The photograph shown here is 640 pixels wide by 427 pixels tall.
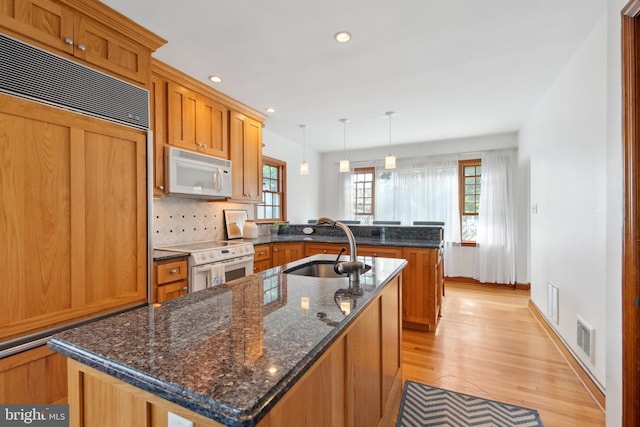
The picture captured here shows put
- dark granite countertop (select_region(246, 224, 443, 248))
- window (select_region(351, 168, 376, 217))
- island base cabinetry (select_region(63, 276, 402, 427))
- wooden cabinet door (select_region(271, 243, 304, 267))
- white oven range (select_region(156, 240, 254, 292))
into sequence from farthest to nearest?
window (select_region(351, 168, 376, 217)), wooden cabinet door (select_region(271, 243, 304, 267)), dark granite countertop (select_region(246, 224, 443, 248)), white oven range (select_region(156, 240, 254, 292)), island base cabinetry (select_region(63, 276, 402, 427))

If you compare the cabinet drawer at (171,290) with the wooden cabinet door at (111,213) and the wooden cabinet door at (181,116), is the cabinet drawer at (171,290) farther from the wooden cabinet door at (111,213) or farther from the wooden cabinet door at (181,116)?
the wooden cabinet door at (181,116)

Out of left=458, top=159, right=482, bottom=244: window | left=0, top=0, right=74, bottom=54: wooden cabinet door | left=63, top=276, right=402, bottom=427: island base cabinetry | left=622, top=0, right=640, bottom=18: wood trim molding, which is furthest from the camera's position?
left=458, top=159, right=482, bottom=244: window

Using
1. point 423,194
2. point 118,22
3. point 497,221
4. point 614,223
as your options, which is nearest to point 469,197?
point 497,221

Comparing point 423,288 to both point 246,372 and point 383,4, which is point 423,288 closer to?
point 383,4

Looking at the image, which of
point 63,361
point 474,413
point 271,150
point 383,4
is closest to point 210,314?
point 63,361

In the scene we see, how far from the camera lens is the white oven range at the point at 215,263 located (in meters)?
2.55

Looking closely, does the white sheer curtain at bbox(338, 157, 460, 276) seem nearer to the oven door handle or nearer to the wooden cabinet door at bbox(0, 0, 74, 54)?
the oven door handle

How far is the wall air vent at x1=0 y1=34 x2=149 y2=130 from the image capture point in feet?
4.71

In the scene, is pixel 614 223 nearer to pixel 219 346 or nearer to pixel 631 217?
pixel 631 217

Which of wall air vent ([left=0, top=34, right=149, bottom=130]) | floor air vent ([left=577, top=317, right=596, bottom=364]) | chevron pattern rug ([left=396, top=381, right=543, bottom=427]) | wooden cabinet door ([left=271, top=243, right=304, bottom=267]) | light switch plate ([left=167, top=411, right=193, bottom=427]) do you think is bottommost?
chevron pattern rug ([left=396, top=381, right=543, bottom=427])

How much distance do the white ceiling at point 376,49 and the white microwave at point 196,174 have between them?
2.58 ft

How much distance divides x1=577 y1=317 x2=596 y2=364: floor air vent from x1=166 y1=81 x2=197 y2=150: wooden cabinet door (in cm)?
362

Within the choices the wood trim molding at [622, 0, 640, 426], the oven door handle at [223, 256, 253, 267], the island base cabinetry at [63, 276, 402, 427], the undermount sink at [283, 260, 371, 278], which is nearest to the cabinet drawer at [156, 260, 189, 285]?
the oven door handle at [223, 256, 253, 267]

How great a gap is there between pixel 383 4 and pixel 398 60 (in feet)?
2.40
